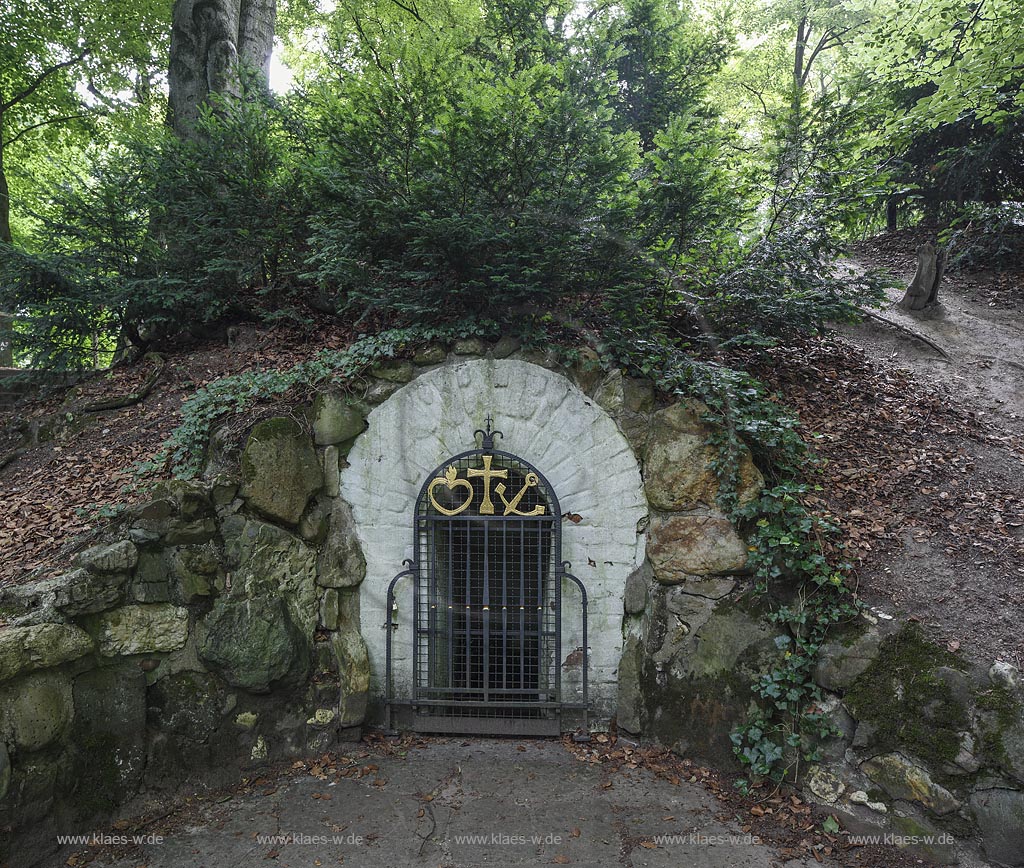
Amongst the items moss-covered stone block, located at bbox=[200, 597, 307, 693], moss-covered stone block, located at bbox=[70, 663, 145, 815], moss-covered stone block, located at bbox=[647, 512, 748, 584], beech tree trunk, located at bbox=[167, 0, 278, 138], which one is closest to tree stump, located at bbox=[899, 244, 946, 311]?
moss-covered stone block, located at bbox=[647, 512, 748, 584]

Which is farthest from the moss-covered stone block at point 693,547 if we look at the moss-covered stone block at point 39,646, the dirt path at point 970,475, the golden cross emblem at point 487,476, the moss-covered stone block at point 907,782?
the moss-covered stone block at point 39,646

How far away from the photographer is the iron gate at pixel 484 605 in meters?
4.65

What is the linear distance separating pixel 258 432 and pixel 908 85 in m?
8.85

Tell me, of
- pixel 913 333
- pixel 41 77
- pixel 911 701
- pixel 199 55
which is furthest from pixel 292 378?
pixel 41 77

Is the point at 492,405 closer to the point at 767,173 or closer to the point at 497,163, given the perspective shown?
the point at 497,163

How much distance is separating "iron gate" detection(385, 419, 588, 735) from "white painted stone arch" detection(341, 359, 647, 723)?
9 cm

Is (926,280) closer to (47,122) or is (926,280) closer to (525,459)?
(525,459)

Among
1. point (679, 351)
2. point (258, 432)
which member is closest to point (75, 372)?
point (258, 432)

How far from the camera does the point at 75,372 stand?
6465 millimetres

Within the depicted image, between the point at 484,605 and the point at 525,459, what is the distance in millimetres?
1143

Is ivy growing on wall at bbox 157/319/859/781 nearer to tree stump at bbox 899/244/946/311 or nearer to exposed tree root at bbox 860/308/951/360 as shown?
exposed tree root at bbox 860/308/951/360

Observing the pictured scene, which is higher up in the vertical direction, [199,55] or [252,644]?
[199,55]

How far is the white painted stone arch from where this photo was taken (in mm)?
4664

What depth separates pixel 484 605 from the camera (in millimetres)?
4633
